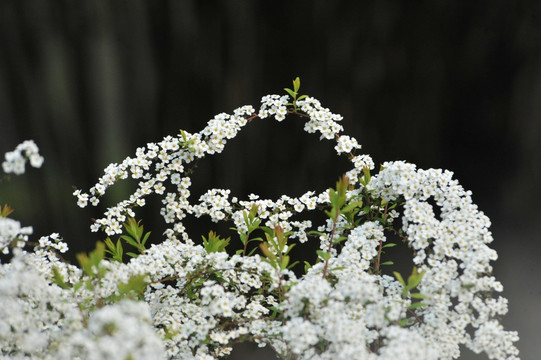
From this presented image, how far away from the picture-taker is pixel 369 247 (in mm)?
1999

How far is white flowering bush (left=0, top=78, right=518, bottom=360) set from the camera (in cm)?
156

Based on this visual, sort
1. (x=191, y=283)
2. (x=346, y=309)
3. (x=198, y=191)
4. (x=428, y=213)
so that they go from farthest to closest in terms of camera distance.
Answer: (x=198, y=191) < (x=191, y=283) < (x=428, y=213) < (x=346, y=309)

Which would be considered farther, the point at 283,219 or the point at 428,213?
the point at 283,219

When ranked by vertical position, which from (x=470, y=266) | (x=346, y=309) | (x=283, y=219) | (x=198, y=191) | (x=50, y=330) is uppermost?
(x=198, y=191)

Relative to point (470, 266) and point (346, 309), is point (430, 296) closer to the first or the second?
point (470, 266)

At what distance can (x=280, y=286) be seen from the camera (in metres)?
1.84

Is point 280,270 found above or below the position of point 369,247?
below

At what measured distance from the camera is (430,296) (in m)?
1.77

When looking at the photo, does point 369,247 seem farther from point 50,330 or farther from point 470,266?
point 50,330

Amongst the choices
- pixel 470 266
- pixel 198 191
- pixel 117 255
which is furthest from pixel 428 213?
pixel 198 191

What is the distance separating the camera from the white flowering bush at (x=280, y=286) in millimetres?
1556

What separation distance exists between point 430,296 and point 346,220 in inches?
23.3

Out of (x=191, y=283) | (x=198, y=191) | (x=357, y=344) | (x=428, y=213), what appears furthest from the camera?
(x=198, y=191)

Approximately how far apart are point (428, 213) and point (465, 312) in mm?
327
